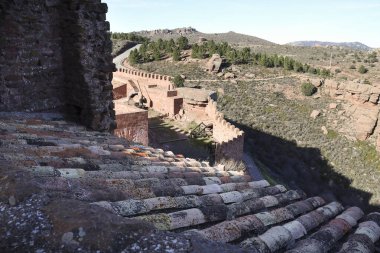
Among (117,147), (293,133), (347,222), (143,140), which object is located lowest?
(293,133)

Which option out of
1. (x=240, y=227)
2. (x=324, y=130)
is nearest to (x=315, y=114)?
Answer: (x=324, y=130)

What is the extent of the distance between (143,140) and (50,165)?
9.93m

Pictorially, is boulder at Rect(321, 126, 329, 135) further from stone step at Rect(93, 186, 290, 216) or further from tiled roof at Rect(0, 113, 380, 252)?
stone step at Rect(93, 186, 290, 216)

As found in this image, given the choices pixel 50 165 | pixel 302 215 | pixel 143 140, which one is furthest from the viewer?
pixel 143 140

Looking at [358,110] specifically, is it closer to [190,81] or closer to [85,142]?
[190,81]

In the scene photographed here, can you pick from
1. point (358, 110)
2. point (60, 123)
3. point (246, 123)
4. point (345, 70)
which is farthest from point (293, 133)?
point (60, 123)

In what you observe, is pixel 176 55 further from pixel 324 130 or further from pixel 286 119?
pixel 324 130

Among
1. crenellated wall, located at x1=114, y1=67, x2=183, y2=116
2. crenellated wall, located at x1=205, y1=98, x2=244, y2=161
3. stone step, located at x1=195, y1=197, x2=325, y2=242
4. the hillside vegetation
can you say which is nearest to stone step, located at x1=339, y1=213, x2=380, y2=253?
stone step, located at x1=195, y1=197, x2=325, y2=242

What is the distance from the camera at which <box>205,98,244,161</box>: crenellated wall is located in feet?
52.5

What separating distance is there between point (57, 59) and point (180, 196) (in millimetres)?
3806

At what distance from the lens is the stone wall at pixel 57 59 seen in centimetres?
585

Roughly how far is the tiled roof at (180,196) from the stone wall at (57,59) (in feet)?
2.60

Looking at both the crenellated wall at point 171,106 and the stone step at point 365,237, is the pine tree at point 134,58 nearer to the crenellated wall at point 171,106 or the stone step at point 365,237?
the crenellated wall at point 171,106

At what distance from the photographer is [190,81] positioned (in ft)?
111
